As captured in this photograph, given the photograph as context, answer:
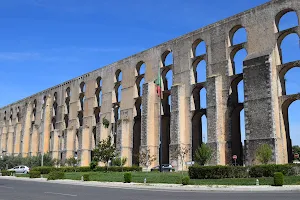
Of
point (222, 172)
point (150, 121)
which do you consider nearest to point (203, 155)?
point (222, 172)

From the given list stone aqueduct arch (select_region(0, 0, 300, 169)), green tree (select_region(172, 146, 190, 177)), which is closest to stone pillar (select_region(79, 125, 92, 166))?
stone aqueduct arch (select_region(0, 0, 300, 169))

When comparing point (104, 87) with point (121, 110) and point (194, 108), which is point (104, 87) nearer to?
point (121, 110)

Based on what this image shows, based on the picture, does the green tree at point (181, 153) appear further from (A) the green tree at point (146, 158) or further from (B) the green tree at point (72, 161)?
(B) the green tree at point (72, 161)

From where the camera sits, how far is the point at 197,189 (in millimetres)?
17875

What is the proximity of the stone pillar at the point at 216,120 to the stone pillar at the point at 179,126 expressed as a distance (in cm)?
405

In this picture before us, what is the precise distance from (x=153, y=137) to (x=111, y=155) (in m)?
6.27

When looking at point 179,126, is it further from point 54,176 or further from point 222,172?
point 222,172

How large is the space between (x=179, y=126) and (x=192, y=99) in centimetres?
360

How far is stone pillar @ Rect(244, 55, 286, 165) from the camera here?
3095 cm

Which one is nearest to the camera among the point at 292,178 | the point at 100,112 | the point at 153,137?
the point at 292,178

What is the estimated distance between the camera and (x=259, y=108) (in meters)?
32.0

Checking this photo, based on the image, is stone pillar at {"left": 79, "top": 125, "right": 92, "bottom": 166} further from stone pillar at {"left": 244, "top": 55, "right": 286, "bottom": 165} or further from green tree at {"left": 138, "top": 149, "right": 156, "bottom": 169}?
stone pillar at {"left": 244, "top": 55, "right": 286, "bottom": 165}

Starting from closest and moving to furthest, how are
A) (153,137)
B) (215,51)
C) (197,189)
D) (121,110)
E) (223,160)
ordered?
(197,189) → (223,160) → (215,51) → (153,137) → (121,110)

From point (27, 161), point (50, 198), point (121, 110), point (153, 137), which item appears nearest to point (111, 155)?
point (153, 137)
